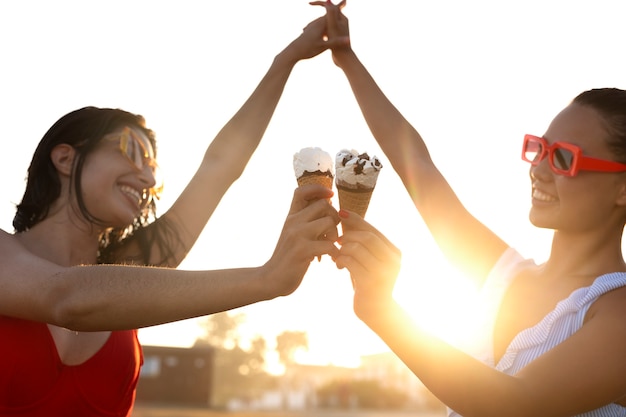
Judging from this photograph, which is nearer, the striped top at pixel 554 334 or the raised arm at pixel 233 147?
the striped top at pixel 554 334

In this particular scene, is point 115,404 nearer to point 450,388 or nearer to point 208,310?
point 208,310

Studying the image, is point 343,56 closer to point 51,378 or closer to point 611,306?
point 611,306

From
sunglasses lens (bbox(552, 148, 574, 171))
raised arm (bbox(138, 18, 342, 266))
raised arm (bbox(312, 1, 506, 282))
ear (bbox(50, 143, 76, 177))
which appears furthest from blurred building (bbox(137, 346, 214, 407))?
sunglasses lens (bbox(552, 148, 574, 171))

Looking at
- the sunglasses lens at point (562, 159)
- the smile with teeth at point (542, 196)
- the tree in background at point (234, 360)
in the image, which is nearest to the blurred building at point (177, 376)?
the smile with teeth at point (542, 196)

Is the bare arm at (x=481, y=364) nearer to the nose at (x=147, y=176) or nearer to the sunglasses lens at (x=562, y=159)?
the sunglasses lens at (x=562, y=159)

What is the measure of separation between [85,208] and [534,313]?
92.5 inches

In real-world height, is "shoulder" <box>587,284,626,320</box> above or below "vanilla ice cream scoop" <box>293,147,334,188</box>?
below

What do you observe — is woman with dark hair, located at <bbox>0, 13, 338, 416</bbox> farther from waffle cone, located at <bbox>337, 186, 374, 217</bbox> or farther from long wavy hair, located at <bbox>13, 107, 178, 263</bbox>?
waffle cone, located at <bbox>337, 186, 374, 217</bbox>

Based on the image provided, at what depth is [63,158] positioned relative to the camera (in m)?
4.59

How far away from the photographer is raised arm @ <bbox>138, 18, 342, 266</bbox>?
17.1 feet

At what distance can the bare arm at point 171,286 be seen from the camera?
3.66 m

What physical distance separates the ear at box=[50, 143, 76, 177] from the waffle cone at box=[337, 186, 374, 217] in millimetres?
1430

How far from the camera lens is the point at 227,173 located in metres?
5.42

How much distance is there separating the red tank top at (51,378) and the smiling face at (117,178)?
0.66 m
